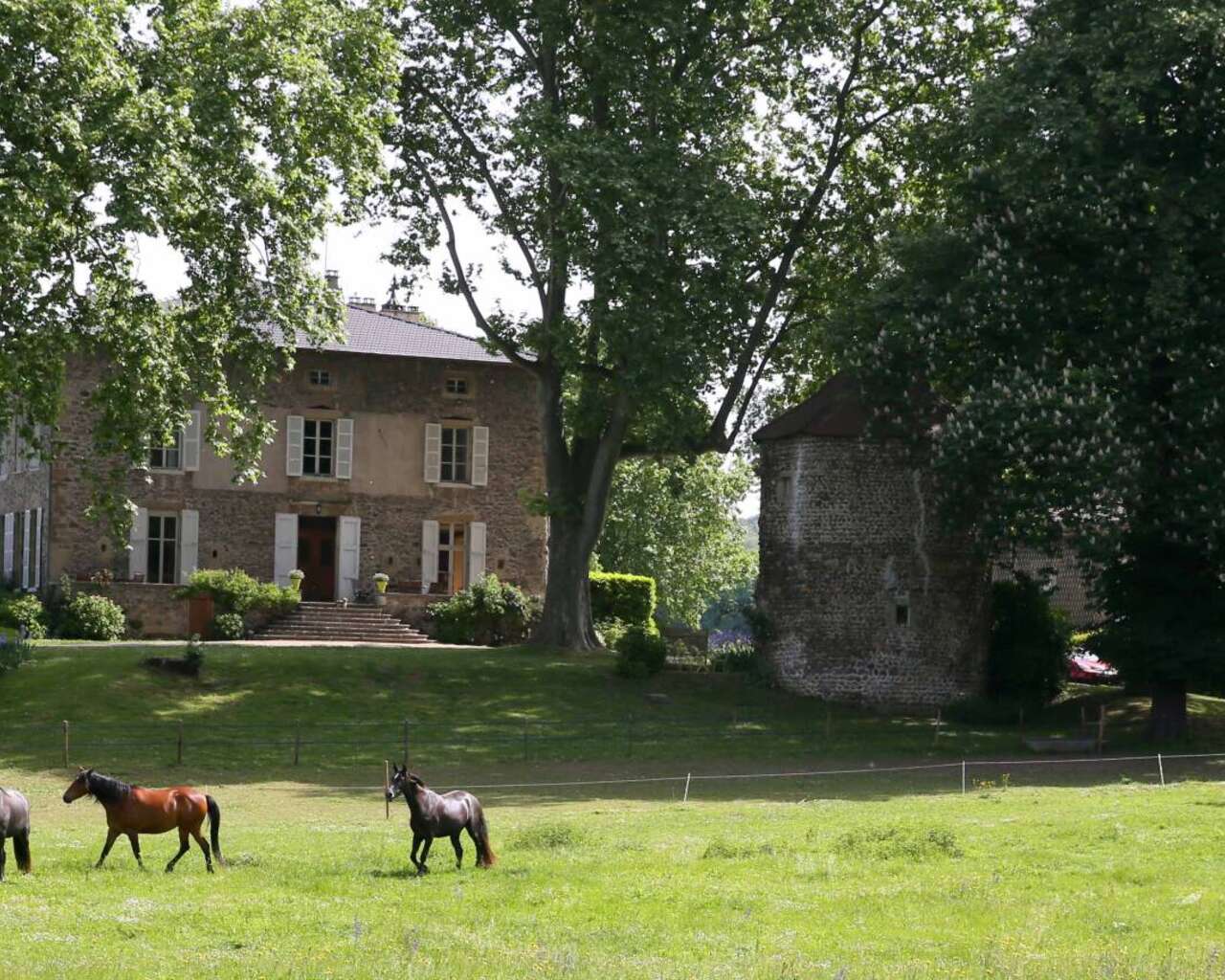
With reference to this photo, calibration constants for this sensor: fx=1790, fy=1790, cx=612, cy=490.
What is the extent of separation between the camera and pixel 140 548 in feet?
159

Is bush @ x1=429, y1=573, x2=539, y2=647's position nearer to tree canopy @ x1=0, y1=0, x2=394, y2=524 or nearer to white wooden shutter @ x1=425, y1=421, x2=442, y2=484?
white wooden shutter @ x1=425, y1=421, x2=442, y2=484

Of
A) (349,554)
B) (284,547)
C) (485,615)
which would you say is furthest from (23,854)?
(349,554)

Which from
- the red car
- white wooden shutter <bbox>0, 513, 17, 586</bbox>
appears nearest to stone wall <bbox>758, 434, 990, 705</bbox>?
the red car

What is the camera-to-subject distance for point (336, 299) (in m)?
33.9

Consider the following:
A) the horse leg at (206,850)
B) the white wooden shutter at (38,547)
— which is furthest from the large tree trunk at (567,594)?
the horse leg at (206,850)

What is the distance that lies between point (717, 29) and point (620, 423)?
30.1 ft

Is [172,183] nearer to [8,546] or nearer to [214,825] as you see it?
[214,825]

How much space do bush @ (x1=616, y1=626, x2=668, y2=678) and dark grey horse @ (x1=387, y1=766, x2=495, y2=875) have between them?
22.4m

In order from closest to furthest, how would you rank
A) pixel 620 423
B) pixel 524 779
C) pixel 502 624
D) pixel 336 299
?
pixel 524 779 → pixel 336 299 → pixel 620 423 → pixel 502 624

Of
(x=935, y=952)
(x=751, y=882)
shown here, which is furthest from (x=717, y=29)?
(x=935, y=952)

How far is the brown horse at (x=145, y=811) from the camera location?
1686cm

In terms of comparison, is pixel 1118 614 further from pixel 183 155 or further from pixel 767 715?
pixel 183 155

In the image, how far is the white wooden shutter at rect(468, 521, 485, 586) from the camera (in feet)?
170

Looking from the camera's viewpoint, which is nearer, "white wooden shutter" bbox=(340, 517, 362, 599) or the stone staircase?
the stone staircase
